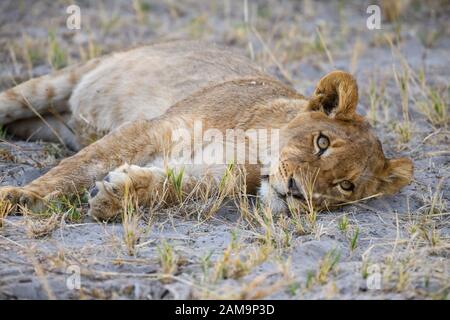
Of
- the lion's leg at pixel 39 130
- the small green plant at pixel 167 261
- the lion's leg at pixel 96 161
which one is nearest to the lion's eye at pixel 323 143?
the lion's leg at pixel 96 161

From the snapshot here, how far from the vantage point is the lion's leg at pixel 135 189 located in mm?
3891

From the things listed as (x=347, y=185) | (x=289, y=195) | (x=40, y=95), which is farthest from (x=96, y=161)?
(x=40, y=95)

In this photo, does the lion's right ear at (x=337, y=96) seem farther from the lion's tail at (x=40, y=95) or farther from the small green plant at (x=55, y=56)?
the small green plant at (x=55, y=56)

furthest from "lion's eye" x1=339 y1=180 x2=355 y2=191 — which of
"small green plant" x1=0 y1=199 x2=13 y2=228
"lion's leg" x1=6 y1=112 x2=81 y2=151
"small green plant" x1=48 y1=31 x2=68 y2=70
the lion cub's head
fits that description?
"small green plant" x1=48 y1=31 x2=68 y2=70

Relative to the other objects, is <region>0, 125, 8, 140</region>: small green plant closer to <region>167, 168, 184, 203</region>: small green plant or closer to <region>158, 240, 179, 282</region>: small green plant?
<region>167, 168, 184, 203</region>: small green plant

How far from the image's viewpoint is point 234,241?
354 cm

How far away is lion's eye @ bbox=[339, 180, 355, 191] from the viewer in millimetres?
4160

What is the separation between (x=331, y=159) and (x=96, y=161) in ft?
4.24

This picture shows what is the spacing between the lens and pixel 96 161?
4324 mm

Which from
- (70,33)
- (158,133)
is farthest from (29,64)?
(158,133)

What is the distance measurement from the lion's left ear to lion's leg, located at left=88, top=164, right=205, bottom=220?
1.05 metres

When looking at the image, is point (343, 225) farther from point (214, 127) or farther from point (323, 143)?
point (214, 127)

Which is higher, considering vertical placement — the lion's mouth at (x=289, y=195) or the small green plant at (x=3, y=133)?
the small green plant at (x=3, y=133)

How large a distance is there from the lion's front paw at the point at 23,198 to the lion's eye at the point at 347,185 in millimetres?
1557
